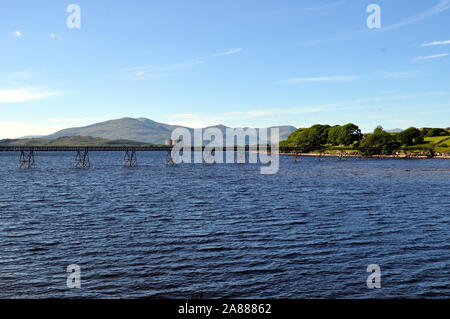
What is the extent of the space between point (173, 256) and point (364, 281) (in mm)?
12941

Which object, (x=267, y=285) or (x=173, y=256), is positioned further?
(x=173, y=256)

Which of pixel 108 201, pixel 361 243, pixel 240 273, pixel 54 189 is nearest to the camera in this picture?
pixel 240 273

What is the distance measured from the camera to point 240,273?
2483 cm

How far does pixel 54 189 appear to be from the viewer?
75750mm

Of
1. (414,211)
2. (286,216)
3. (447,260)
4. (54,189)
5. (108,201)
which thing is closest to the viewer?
(447,260)

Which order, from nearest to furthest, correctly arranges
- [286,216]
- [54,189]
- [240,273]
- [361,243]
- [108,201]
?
[240,273] < [361,243] < [286,216] < [108,201] < [54,189]

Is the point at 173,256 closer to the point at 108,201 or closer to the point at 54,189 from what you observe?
the point at 108,201

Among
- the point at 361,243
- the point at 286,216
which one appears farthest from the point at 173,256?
the point at 286,216
